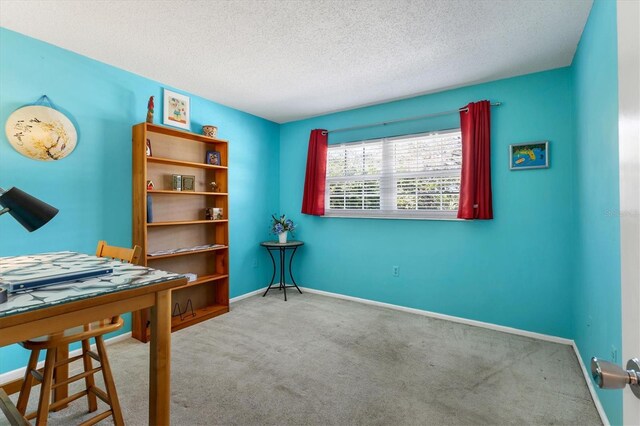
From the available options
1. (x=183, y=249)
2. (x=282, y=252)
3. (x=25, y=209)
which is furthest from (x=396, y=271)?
(x=25, y=209)

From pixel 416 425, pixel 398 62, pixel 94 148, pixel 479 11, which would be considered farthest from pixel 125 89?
pixel 416 425

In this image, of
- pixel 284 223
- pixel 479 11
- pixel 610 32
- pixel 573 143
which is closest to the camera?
pixel 610 32

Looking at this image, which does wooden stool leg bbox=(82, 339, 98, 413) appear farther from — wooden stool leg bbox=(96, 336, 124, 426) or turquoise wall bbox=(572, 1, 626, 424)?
turquoise wall bbox=(572, 1, 626, 424)

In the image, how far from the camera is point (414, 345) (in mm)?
2605

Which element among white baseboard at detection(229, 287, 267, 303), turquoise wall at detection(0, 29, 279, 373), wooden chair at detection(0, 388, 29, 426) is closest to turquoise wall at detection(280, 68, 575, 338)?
white baseboard at detection(229, 287, 267, 303)

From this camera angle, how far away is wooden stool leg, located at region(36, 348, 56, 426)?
132 cm

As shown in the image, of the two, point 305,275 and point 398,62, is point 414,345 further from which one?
point 398,62

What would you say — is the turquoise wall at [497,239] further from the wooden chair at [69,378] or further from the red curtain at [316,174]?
the wooden chair at [69,378]

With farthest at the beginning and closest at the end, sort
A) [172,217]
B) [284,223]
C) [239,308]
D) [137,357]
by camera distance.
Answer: [284,223]
[239,308]
[172,217]
[137,357]

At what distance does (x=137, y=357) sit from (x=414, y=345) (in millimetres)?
2301

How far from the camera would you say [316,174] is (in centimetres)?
405

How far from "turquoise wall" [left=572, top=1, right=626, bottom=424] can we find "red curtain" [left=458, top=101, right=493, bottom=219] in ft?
2.20

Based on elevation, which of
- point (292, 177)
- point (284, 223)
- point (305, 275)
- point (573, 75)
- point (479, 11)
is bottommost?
point (305, 275)

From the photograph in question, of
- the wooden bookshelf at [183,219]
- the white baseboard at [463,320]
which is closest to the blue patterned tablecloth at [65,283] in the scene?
the wooden bookshelf at [183,219]
